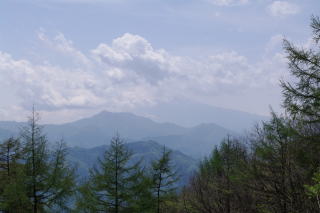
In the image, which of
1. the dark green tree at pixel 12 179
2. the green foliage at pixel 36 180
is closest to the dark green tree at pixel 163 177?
the green foliage at pixel 36 180

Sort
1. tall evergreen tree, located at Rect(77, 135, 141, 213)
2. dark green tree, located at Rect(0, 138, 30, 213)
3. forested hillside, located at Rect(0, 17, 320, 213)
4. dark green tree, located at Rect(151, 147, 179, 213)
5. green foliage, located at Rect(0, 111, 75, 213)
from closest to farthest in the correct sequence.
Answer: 1. forested hillside, located at Rect(0, 17, 320, 213)
2. dark green tree, located at Rect(0, 138, 30, 213)
3. green foliage, located at Rect(0, 111, 75, 213)
4. tall evergreen tree, located at Rect(77, 135, 141, 213)
5. dark green tree, located at Rect(151, 147, 179, 213)

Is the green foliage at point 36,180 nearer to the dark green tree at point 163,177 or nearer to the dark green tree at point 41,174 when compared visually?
the dark green tree at point 41,174

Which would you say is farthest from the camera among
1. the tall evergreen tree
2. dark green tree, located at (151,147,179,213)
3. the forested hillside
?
dark green tree, located at (151,147,179,213)

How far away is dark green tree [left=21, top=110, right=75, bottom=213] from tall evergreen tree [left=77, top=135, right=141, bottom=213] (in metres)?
2.47

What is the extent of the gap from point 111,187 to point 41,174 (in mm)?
5383

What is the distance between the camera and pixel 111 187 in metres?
22.2

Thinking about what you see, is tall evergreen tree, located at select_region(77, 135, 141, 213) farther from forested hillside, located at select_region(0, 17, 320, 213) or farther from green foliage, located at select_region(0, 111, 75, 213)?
green foliage, located at select_region(0, 111, 75, 213)

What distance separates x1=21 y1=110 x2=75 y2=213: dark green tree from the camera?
18406 millimetres

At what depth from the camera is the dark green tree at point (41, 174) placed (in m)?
18.4

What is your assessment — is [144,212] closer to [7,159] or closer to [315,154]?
[7,159]

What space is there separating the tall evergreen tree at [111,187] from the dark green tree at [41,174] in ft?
8.11

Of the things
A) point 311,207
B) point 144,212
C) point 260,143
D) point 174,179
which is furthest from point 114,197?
point 311,207

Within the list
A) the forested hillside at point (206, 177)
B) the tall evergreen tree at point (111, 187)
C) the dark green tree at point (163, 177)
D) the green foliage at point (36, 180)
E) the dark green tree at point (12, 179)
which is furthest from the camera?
the dark green tree at point (163, 177)

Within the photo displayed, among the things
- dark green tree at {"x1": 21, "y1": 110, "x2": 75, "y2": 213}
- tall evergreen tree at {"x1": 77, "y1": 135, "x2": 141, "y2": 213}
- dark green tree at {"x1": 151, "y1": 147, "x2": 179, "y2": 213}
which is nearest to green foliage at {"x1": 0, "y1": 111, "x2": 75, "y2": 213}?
dark green tree at {"x1": 21, "y1": 110, "x2": 75, "y2": 213}
